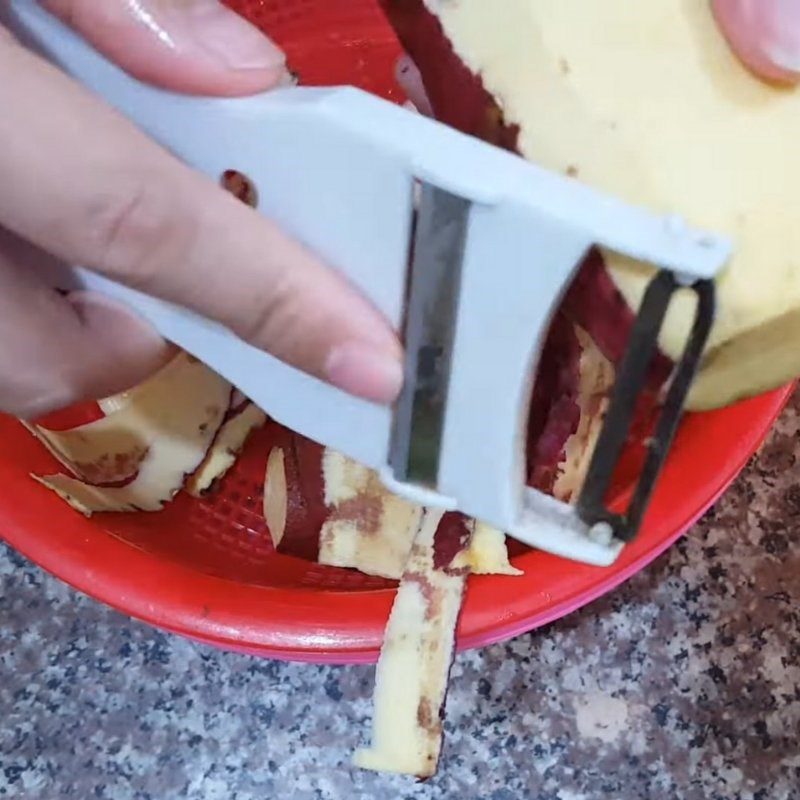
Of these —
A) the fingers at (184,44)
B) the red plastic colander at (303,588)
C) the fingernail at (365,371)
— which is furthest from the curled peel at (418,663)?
the fingers at (184,44)

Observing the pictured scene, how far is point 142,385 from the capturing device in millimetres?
551

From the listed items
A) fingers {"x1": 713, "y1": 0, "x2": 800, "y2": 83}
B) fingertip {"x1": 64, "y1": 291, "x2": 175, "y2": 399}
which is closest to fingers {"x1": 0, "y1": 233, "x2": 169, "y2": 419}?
fingertip {"x1": 64, "y1": 291, "x2": 175, "y2": 399}

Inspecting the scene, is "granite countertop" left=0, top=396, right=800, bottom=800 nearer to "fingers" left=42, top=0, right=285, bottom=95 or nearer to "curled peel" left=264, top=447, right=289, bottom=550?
"curled peel" left=264, top=447, right=289, bottom=550

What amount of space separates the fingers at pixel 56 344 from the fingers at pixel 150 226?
10 cm

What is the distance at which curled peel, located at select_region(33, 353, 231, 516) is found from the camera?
55 centimetres

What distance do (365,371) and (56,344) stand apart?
0.14 m

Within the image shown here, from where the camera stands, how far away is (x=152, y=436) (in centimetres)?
56

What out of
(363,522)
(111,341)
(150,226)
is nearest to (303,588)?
(363,522)

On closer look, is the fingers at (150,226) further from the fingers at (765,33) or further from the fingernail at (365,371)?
the fingers at (765,33)

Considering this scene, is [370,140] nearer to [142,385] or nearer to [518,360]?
[518,360]

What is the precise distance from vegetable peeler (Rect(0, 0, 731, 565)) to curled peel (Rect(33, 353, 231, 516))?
12 cm

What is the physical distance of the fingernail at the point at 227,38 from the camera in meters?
0.33

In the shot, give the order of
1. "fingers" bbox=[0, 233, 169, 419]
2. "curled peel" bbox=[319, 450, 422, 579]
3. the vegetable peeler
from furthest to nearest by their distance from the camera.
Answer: "curled peel" bbox=[319, 450, 422, 579] < "fingers" bbox=[0, 233, 169, 419] < the vegetable peeler

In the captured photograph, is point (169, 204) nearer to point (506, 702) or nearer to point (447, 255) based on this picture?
point (447, 255)
